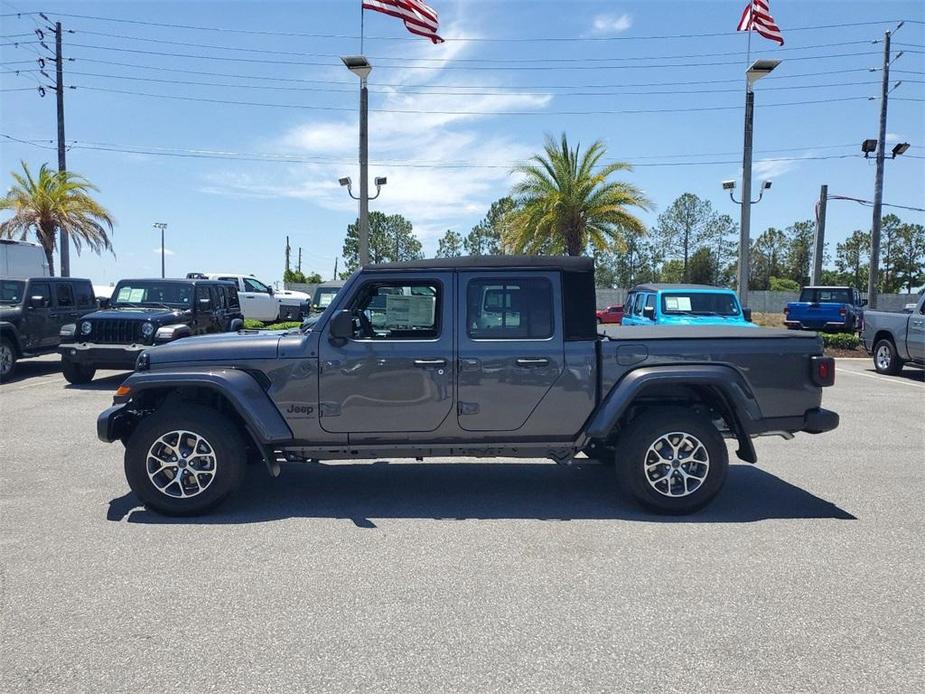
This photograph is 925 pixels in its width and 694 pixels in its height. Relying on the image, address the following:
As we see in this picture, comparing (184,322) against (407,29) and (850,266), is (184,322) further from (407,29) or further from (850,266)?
(850,266)

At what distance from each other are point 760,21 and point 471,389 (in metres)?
16.5

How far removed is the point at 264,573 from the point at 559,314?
109 inches

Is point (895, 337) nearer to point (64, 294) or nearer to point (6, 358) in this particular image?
point (64, 294)

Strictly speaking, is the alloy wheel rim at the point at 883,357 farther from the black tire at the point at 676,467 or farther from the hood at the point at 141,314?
the hood at the point at 141,314

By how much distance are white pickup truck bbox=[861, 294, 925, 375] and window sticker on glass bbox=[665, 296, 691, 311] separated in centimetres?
402

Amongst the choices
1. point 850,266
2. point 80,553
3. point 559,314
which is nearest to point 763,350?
point 559,314

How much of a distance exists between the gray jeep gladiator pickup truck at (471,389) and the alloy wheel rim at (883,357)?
1075 cm

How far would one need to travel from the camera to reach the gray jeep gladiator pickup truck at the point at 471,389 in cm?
510

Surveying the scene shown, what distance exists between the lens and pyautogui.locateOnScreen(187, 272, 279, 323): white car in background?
26344mm

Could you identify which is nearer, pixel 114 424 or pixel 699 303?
pixel 114 424

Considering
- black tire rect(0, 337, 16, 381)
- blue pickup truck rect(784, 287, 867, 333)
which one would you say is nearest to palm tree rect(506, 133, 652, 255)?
blue pickup truck rect(784, 287, 867, 333)

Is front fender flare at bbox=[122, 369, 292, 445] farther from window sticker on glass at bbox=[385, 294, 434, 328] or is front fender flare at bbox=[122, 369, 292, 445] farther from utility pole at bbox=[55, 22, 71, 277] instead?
utility pole at bbox=[55, 22, 71, 277]

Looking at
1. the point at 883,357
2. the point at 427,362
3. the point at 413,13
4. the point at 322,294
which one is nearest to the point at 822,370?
the point at 427,362

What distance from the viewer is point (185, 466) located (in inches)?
201
